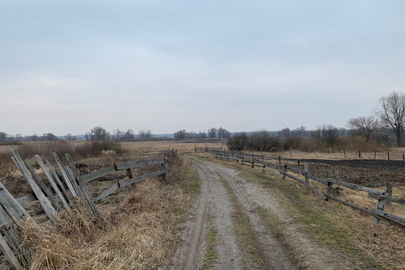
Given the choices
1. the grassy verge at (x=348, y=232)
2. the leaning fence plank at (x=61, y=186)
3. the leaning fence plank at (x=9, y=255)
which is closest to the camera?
the leaning fence plank at (x=9, y=255)

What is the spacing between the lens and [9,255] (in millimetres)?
3570

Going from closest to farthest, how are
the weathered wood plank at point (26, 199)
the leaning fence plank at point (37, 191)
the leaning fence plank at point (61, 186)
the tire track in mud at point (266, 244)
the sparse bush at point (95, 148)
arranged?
the weathered wood plank at point (26, 199) < the leaning fence plank at point (37, 191) < the tire track in mud at point (266, 244) < the leaning fence plank at point (61, 186) < the sparse bush at point (95, 148)

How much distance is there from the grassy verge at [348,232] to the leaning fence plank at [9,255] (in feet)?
16.2

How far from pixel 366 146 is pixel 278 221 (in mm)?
54996

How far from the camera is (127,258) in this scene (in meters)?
4.50

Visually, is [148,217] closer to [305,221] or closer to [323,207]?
[305,221]

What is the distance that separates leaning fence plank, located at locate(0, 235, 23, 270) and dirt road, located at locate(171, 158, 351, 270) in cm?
245

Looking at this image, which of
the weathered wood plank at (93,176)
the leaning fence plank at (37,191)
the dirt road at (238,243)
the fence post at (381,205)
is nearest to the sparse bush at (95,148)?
the dirt road at (238,243)

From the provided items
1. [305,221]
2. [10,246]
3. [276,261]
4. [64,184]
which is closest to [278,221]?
[305,221]

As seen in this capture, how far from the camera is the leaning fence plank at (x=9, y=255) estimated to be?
11.5 ft

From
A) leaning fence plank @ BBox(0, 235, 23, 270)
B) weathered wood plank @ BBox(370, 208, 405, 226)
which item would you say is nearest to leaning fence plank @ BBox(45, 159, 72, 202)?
leaning fence plank @ BBox(0, 235, 23, 270)

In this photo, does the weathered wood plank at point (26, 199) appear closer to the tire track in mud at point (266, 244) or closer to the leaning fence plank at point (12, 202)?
the leaning fence plank at point (12, 202)

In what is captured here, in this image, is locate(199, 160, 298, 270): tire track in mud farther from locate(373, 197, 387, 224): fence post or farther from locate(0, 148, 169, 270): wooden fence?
locate(0, 148, 169, 270): wooden fence

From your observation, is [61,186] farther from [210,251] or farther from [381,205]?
[381,205]
